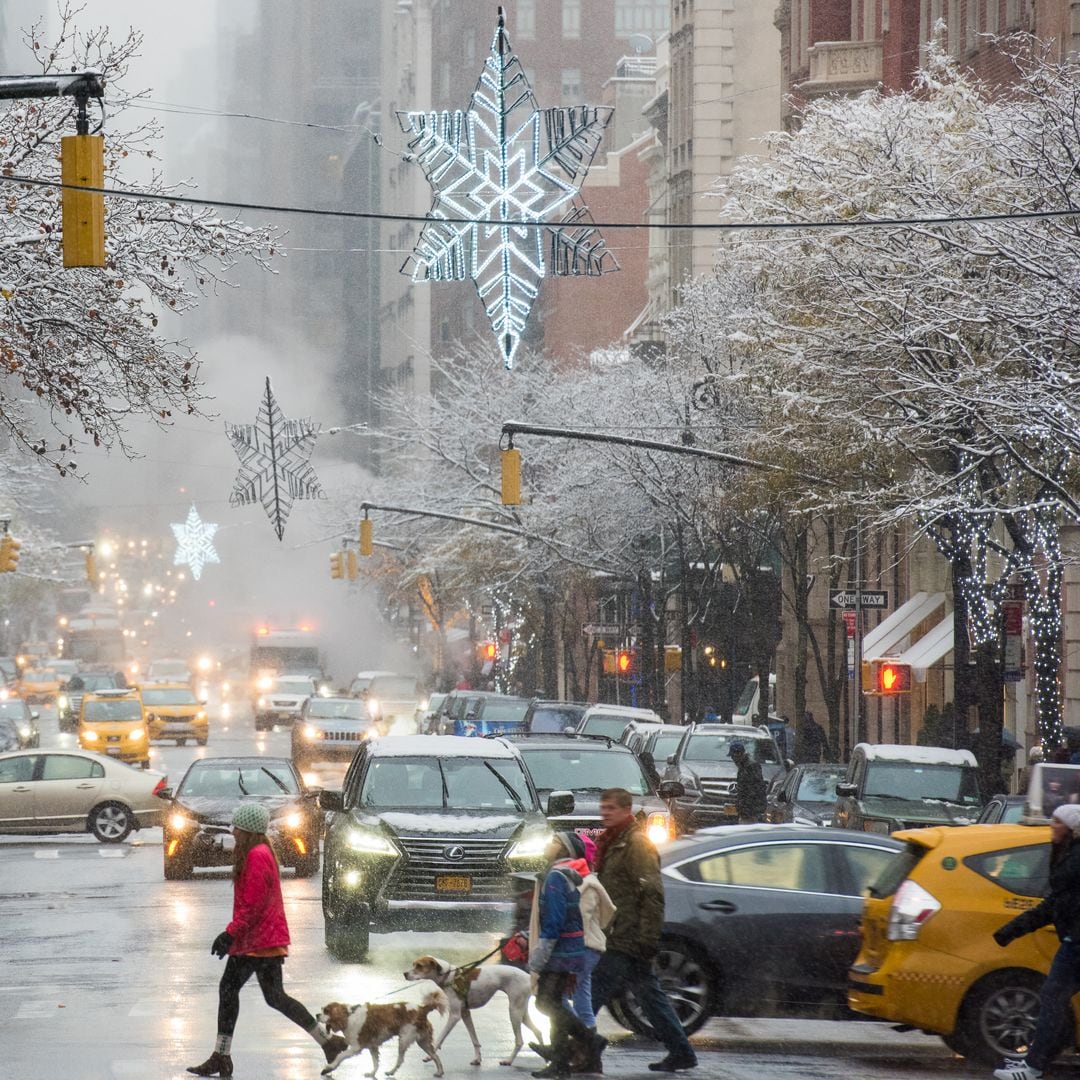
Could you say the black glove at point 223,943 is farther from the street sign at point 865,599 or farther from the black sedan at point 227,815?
the street sign at point 865,599

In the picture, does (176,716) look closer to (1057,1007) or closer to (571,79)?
(1057,1007)

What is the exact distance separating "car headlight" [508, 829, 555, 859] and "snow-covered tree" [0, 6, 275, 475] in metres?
6.08

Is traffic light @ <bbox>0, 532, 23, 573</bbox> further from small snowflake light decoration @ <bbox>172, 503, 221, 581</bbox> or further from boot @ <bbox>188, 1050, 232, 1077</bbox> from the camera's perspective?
small snowflake light decoration @ <bbox>172, 503, 221, 581</bbox>

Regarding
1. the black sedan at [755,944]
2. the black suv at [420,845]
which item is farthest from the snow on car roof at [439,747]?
the black sedan at [755,944]

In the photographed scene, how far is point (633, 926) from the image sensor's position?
12117 millimetres

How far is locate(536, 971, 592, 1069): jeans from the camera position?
12.0m

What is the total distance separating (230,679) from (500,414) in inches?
2542

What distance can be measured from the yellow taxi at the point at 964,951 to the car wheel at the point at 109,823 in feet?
64.1

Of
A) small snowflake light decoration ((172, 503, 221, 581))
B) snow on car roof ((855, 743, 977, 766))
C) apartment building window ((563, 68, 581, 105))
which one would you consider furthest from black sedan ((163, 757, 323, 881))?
apartment building window ((563, 68, 581, 105))

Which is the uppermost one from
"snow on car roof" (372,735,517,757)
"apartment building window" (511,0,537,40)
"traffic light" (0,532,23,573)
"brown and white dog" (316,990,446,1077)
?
"apartment building window" (511,0,537,40)

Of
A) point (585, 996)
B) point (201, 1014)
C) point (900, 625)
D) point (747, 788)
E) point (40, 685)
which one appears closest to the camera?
point (585, 996)

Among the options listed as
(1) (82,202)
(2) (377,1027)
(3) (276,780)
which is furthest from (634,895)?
(3) (276,780)

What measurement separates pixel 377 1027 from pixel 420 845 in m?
5.68

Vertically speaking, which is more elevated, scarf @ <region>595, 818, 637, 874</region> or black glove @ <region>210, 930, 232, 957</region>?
scarf @ <region>595, 818, 637, 874</region>
